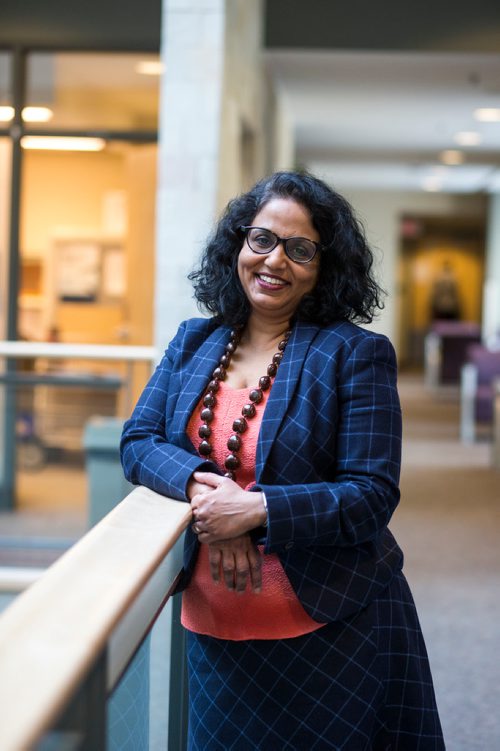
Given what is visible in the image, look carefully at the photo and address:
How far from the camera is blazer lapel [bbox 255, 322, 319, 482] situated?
1927 mm

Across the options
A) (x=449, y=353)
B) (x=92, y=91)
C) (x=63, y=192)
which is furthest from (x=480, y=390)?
(x=449, y=353)

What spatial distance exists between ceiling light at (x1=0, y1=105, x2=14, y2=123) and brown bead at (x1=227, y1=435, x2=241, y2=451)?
22.5 feet

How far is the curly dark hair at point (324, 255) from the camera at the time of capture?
6.75 feet

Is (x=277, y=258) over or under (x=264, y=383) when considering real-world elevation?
over

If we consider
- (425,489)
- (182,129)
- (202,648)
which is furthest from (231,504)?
(425,489)

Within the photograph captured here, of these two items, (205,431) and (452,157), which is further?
(452,157)

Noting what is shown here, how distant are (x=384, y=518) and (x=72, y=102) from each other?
6.88m

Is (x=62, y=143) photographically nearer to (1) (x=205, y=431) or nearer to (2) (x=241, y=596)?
(1) (x=205, y=431)

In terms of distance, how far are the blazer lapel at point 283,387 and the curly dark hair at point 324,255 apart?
0.05 metres

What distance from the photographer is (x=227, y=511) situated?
6.10 feet

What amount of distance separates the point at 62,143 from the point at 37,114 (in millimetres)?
298

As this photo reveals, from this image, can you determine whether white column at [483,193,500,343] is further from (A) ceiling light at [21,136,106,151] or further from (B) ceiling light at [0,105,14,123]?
(B) ceiling light at [0,105,14,123]

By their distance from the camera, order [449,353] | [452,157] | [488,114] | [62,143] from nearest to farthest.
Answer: [62,143]
[488,114]
[452,157]
[449,353]

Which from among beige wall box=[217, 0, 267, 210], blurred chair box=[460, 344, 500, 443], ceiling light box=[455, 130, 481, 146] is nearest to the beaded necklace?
beige wall box=[217, 0, 267, 210]
